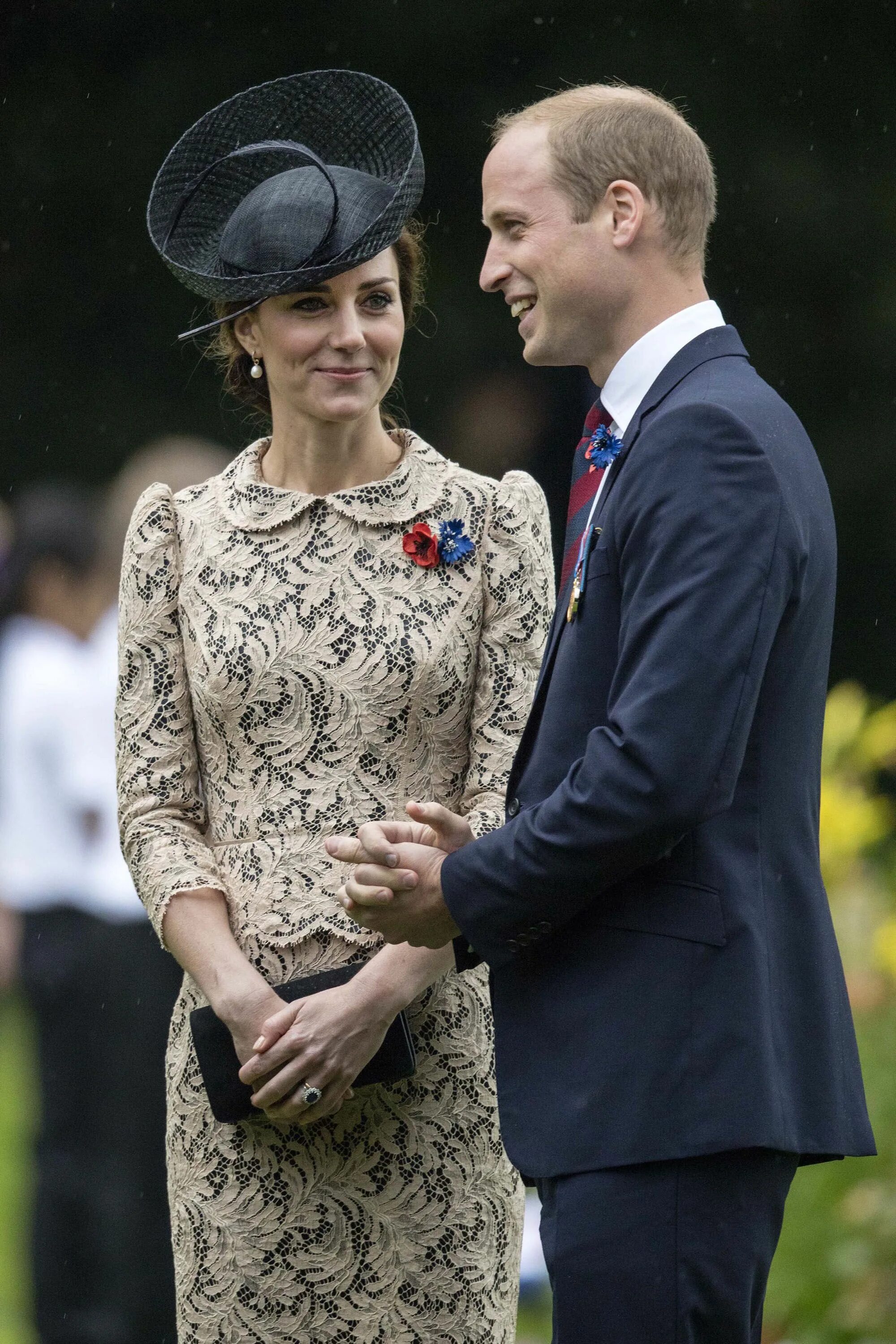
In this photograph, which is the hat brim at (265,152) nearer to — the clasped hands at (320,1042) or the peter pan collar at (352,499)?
the peter pan collar at (352,499)

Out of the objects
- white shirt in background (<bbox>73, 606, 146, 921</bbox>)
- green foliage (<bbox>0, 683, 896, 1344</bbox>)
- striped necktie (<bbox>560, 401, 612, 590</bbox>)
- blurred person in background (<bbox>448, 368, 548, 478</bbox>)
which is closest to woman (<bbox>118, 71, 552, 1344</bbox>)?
striped necktie (<bbox>560, 401, 612, 590</bbox>)

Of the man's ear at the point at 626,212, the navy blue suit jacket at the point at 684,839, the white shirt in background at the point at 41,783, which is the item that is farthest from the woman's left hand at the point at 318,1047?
the white shirt in background at the point at 41,783

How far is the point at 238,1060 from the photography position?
9.23 feet

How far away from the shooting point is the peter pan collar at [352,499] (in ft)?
9.95

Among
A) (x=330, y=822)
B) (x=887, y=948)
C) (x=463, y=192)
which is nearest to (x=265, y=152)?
(x=330, y=822)

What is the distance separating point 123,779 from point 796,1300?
7.08ft

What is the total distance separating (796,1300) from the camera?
4230 millimetres

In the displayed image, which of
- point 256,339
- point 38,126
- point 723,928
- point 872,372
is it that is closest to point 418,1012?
point 723,928

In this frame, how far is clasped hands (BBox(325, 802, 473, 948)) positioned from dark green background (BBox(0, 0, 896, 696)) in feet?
14.4

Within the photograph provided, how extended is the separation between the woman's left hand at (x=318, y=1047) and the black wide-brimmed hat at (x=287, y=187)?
1.06m

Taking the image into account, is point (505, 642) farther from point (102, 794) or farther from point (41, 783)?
point (41, 783)

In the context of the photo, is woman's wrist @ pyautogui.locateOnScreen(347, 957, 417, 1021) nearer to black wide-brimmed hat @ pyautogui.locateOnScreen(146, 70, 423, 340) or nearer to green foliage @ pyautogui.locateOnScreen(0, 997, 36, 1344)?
black wide-brimmed hat @ pyautogui.locateOnScreen(146, 70, 423, 340)

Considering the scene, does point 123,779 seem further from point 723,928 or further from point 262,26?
point 262,26

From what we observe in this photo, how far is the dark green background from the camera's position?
22.5 ft
